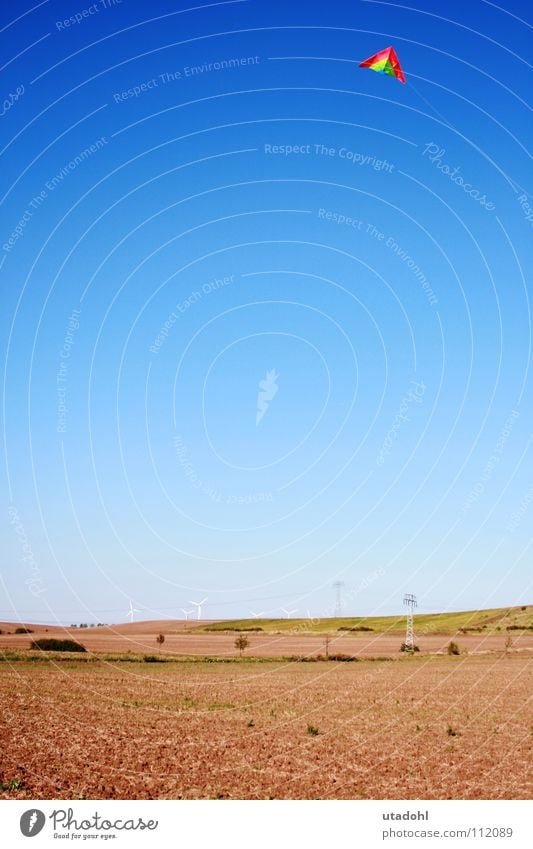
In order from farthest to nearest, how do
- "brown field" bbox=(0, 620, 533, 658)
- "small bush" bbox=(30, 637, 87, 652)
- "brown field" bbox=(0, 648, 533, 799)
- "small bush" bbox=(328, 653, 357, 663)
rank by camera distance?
1. "brown field" bbox=(0, 620, 533, 658)
2. "small bush" bbox=(328, 653, 357, 663)
3. "small bush" bbox=(30, 637, 87, 652)
4. "brown field" bbox=(0, 648, 533, 799)

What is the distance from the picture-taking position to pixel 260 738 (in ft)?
95.9

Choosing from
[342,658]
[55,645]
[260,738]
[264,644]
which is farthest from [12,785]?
[264,644]

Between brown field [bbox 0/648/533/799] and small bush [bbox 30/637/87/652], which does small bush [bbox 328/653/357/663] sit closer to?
small bush [bbox 30/637/87/652]

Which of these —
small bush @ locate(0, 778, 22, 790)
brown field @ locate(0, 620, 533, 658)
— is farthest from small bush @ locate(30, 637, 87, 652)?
small bush @ locate(0, 778, 22, 790)

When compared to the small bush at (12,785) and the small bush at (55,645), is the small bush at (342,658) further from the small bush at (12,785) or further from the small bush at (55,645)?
the small bush at (12,785)

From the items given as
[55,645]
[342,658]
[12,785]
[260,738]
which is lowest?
[342,658]

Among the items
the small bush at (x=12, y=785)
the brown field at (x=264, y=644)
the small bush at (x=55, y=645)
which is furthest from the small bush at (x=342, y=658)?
the small bush at (x=12, y=785)

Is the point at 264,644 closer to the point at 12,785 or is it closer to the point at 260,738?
the point at 260,738

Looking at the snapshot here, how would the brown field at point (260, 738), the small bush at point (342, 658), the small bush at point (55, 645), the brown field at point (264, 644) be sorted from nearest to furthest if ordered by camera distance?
1. the brown field at point (260, 738)
2. the small bush at point (55, 645)
3. the small bush at point (342, 658)
4. the brown field at point (264, 644)

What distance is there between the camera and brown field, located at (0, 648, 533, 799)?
19.6 meters

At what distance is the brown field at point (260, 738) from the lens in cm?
1958

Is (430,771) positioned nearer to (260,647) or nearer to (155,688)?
(155,688)
